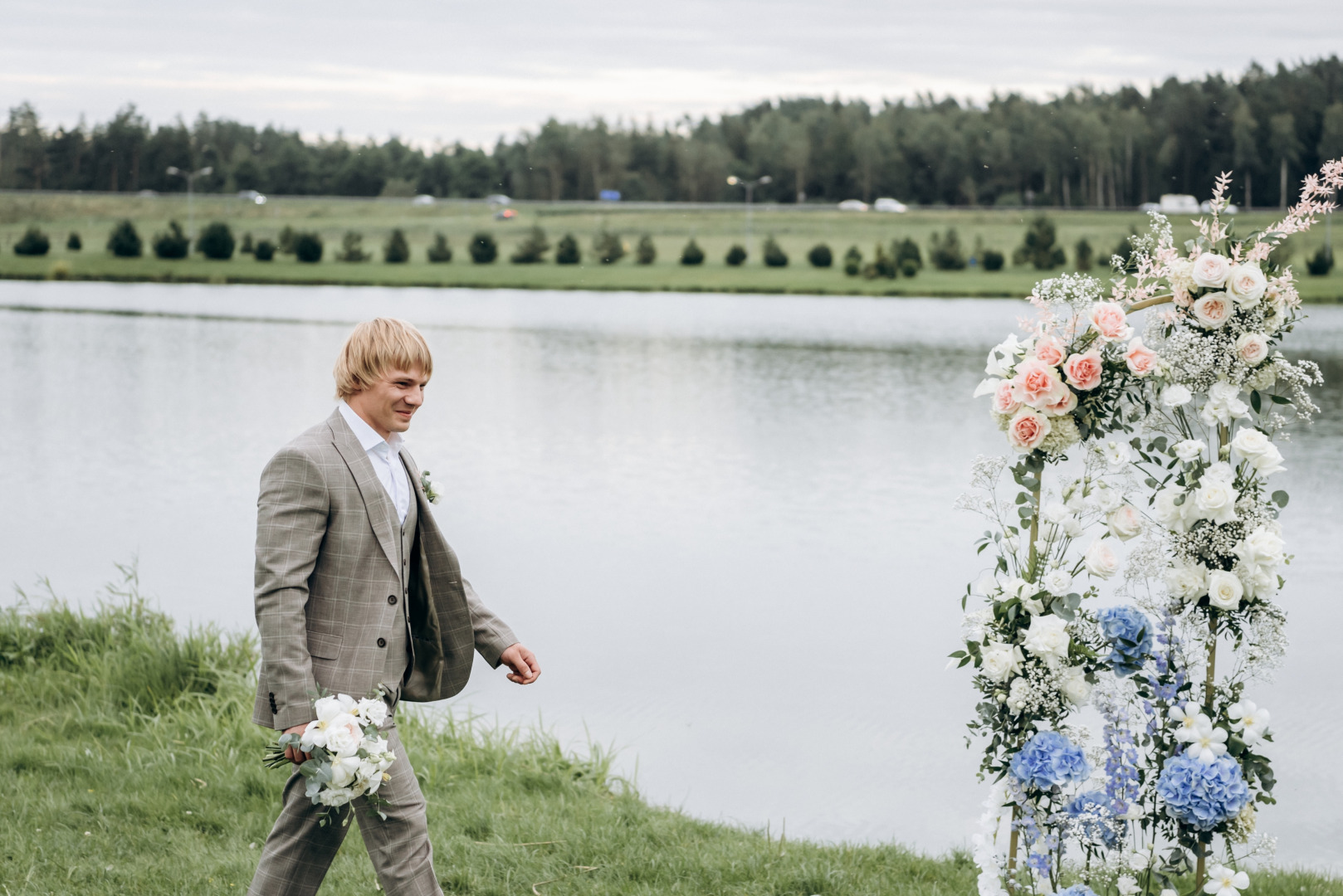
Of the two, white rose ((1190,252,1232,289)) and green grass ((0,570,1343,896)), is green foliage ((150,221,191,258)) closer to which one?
green grass ((0,570,1343,896))

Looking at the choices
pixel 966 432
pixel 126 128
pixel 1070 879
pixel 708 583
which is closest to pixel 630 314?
pixel 966 432

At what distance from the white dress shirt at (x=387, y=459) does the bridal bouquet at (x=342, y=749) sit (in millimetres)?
497

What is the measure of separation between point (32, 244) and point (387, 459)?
60707 mm

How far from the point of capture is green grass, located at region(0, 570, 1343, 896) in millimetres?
3873

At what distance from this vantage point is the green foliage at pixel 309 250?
55.2m

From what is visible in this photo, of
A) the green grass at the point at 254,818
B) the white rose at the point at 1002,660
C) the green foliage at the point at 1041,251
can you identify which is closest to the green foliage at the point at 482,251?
the green foliage at the point at 1041,251

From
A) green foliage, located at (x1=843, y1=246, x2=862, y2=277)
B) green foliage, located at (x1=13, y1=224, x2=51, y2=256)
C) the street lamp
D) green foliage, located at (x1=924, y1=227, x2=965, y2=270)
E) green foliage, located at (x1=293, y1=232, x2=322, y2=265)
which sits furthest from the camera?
the street lamp

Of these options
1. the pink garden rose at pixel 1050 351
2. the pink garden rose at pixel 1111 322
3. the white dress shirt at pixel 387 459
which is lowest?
the white dress shirt at pixel 387 459

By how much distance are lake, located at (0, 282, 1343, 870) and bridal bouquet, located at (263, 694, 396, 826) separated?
2581mm

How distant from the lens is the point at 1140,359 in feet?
9.88

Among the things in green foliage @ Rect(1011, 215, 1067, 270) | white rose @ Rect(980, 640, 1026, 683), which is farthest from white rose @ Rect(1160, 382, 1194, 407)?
green foliage @ Rect(1011, 215, 1067, 270)

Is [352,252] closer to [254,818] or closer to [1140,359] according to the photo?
[254,818]

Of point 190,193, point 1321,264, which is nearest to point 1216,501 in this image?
point 1321,264

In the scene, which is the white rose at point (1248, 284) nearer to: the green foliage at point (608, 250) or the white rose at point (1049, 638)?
the white rose at point (1049, 638)
